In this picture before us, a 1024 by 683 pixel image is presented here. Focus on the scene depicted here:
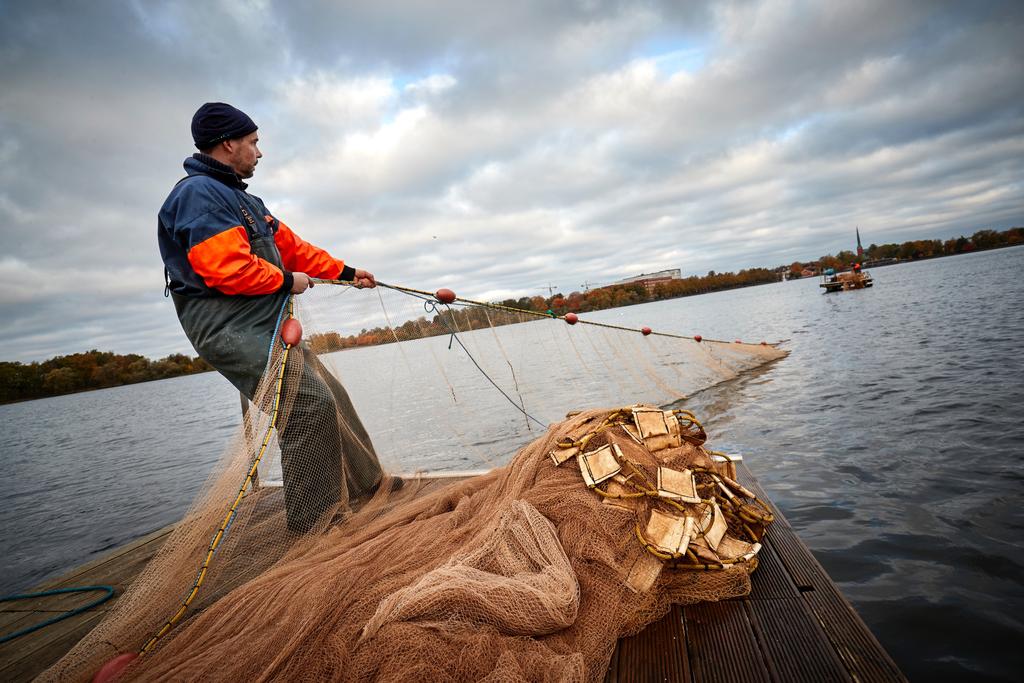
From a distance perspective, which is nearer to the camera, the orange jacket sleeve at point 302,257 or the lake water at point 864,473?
the lake water at point 864,473

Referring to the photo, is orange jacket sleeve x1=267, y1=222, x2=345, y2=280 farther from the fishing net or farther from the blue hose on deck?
the blue hose on deck

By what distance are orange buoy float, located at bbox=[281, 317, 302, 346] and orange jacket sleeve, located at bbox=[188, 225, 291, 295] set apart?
0.99 feet

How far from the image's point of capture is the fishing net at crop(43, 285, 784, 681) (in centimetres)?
177

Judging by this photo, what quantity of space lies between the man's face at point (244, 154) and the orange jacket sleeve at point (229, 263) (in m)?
0.75

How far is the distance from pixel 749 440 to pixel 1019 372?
226 inches

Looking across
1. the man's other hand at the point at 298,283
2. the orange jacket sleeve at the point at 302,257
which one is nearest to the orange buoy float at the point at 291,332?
the man's other hand at the point at 298,283

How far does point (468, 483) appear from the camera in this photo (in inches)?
127

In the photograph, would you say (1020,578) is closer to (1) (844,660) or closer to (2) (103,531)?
(1) (844,660)

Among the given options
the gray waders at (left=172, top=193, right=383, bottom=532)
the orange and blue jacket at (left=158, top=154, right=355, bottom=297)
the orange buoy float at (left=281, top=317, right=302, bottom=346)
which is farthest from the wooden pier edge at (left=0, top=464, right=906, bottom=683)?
the orange and blue jacket at (left=158, top=154, right=355, bottom=297)

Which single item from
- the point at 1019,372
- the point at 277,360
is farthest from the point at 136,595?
the point at 1019,372

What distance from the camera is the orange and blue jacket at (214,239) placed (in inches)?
106

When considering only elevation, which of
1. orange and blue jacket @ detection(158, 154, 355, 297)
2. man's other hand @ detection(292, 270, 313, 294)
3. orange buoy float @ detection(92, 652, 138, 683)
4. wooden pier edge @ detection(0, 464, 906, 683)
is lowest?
wooden pier edge @ detection(0, 464, 906, 683)

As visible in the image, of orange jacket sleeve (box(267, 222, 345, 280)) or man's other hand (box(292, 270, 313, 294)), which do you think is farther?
orange jacket sleeve (box(267, 222, 345, 280))

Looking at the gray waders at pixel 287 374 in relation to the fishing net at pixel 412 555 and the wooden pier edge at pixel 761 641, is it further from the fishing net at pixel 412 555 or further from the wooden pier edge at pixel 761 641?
the wooden pier edge at pixel 761 641
